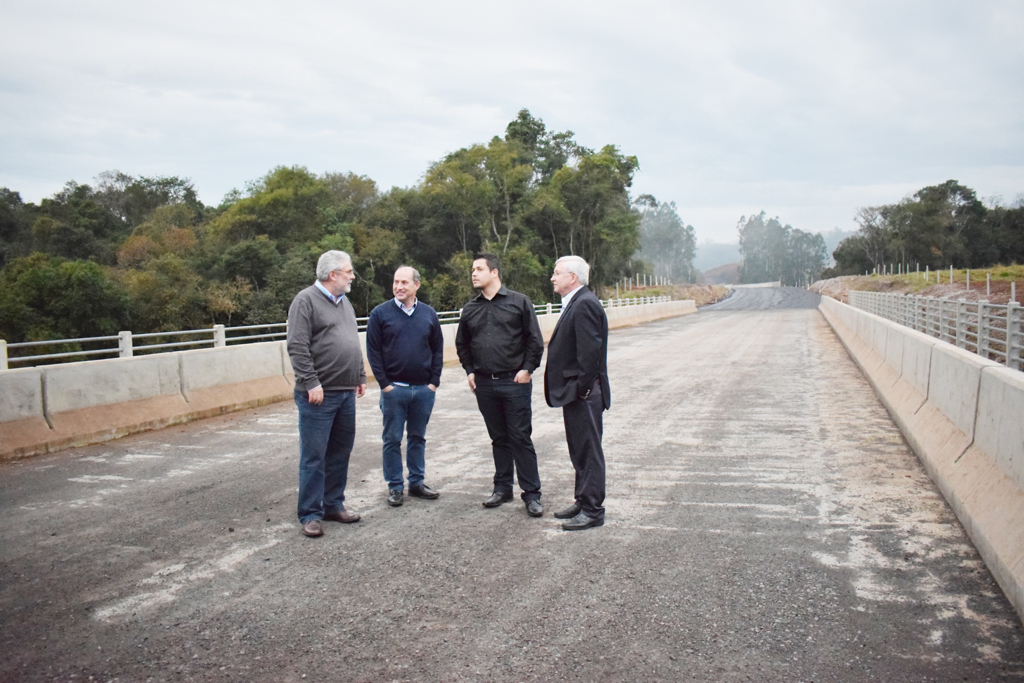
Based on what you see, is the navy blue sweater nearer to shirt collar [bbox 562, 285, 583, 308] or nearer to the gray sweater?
the gray sweater

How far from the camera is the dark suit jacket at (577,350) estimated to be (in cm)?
530

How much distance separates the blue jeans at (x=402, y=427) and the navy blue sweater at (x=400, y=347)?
101 millimetres

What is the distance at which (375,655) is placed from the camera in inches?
136

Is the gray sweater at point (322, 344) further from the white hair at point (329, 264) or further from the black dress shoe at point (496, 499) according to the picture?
the black dress shoe at point (496, 499)

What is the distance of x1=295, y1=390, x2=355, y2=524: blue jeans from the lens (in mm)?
5422

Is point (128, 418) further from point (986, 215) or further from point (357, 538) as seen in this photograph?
point (986, 215)

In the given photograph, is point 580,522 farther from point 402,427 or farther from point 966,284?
point 966,284

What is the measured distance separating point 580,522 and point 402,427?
1.72 m

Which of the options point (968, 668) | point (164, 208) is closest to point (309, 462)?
point (968, 668)

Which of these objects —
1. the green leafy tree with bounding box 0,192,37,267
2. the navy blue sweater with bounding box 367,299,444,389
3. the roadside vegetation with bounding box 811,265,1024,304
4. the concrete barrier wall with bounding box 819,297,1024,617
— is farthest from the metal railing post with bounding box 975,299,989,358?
the green leafy tree with bounding box 0,192,37,267

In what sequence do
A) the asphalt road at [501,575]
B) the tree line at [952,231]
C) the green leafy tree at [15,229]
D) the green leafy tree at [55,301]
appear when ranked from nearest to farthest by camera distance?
the asphalt road at [501,575] → the green leafy tree at [55,301] → the green leafy tree at [15,229] → the tree line at [952,231]

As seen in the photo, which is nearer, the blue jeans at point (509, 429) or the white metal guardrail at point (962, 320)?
the blue jeans at point (509, 429)

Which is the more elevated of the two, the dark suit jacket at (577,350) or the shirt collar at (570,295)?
the shirt collar at (570,295)

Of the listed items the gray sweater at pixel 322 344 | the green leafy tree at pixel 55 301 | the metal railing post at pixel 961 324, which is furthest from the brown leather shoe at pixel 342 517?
the green leafy tree at pixel 55 301
